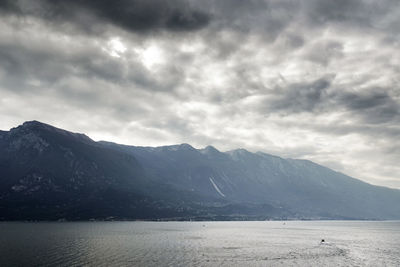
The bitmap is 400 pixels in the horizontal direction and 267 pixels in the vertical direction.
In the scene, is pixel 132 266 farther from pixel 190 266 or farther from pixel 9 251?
pixel 9 251

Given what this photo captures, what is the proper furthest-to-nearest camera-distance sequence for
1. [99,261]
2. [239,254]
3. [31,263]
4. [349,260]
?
[239,254] < [349,260] < [99,261] < [31,263]

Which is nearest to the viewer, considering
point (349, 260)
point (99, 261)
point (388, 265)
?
point (99, 261)

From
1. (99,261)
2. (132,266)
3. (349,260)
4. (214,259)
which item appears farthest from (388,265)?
(99,261)

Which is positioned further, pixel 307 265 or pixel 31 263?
pixel 307 265

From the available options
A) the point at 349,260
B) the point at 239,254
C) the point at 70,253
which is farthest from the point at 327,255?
the point at 70,253

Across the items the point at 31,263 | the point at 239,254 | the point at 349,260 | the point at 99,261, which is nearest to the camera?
the point at 31,263

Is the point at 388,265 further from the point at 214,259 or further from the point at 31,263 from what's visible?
the point at 31,263

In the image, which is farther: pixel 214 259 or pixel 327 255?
pixel 327 255

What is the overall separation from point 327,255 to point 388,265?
3107cm

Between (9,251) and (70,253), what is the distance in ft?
88.0

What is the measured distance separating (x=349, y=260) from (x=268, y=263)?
4453 centimetres

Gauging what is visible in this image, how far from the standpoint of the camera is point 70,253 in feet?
473

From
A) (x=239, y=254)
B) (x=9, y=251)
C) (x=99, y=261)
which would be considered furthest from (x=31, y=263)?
(x=239, y=254)

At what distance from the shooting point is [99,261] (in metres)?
126
